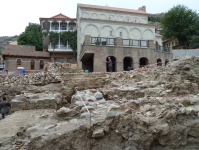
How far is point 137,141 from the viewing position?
3.87m

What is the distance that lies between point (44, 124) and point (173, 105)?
4.33 metres

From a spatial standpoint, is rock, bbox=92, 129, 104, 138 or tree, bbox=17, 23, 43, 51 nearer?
rock, bbox=92, 129, 104, 138

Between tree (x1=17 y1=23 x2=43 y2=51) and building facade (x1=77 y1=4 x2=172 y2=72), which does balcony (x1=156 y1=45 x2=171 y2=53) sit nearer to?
building facade (x1=77 y1=4 x2=172 y2=72)

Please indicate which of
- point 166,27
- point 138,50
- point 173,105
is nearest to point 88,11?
point 138,50

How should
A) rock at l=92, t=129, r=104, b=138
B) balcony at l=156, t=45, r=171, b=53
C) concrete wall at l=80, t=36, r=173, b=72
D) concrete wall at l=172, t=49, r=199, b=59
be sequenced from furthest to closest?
concrete wall at l=172, t=49, r=199, b=59, balcony at l=156, t=45, r=171, b=53, concrete wall at l=80, t=36, r=173, b=72, rock at l=92, t=129, r=104, b=138

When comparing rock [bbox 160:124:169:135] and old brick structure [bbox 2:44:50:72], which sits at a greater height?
old brick structure [bbox 2:44:50:72]

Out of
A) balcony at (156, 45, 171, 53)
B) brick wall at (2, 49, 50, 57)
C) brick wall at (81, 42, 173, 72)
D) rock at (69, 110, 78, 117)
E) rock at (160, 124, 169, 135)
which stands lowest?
rock at (160, 124, 169, 135)

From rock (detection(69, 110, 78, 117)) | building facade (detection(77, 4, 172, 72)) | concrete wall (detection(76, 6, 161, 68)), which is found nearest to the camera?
rock (detection(69, 110, 78, 117))

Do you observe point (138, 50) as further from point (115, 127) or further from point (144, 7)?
point (144, 7)

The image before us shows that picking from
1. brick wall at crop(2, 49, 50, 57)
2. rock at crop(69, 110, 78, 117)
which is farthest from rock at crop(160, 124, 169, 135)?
brick wall at crop(2, 49, 50, 57)

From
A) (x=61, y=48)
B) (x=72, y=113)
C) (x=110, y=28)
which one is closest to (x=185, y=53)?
(x=110, y=28)

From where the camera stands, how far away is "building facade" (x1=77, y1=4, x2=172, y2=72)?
15094 mm

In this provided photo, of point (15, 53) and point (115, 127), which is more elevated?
point (15, 53)

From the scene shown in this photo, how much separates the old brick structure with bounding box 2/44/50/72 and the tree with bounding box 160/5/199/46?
2920 cm
